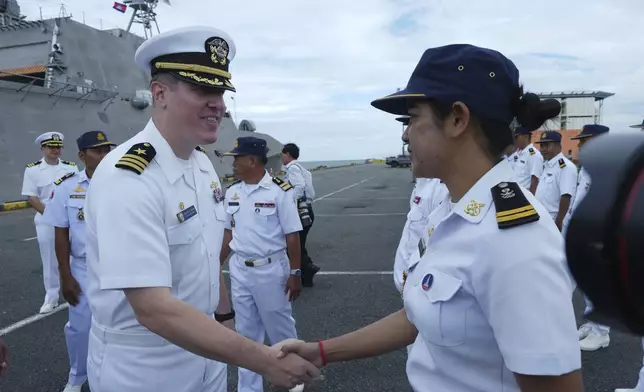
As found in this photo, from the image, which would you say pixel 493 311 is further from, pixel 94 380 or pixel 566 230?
pixel 94 380

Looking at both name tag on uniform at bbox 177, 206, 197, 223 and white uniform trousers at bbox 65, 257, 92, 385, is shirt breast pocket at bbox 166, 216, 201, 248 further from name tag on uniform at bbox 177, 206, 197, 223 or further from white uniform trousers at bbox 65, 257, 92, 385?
white uniform trousers at bbox 65, 257, 92, 385

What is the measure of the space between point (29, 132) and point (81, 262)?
14770mm

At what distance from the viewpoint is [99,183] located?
5.79ft

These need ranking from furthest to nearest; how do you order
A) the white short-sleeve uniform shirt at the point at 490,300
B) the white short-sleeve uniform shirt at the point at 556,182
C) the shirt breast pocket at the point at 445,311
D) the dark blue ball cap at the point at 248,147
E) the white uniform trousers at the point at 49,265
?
the white short-sleeve uniform shirt at the point at 556,182, the white uniform trousers at the point at 49,265, the dark blue ball cap at the point at 248,147, the shirt breast pocket at the point at 445,311, the white short-sleeve uniform shirt at the point at 490,300

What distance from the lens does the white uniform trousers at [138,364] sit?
6.14 ft

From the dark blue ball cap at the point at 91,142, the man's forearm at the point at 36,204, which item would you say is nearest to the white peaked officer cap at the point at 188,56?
the dark blue ball cap at the point at 91,142

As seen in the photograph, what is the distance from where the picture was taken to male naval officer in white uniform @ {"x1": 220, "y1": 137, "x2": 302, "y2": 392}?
13.7 ft

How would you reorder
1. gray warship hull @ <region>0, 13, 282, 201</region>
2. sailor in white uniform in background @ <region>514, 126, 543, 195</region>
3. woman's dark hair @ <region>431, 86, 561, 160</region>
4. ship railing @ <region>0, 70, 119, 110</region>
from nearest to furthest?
woman's dark hair @ <region>431, 86, 561, 160</region> → sailor in white uniform in background @ <region>514, 126, 543, 195</region> → gray warship hull @ <region>0, 13, 282, 201</region> → ship railing @ <region>0, 70, 119, 110</region>

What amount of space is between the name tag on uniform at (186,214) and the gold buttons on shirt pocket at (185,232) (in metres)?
0.01

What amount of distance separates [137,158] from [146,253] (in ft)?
1.33

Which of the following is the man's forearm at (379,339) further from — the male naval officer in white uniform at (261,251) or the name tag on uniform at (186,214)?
the male naval officer in white uniform at (261,251)

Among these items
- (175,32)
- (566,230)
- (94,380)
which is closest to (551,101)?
(566,230)

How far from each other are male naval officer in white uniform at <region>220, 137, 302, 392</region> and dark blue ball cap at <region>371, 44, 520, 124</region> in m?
3.01

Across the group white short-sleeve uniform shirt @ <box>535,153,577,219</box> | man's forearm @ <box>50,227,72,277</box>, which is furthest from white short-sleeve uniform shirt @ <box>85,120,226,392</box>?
white short-sleeve uniform shirt @ <box>535,153,577,219</box>
